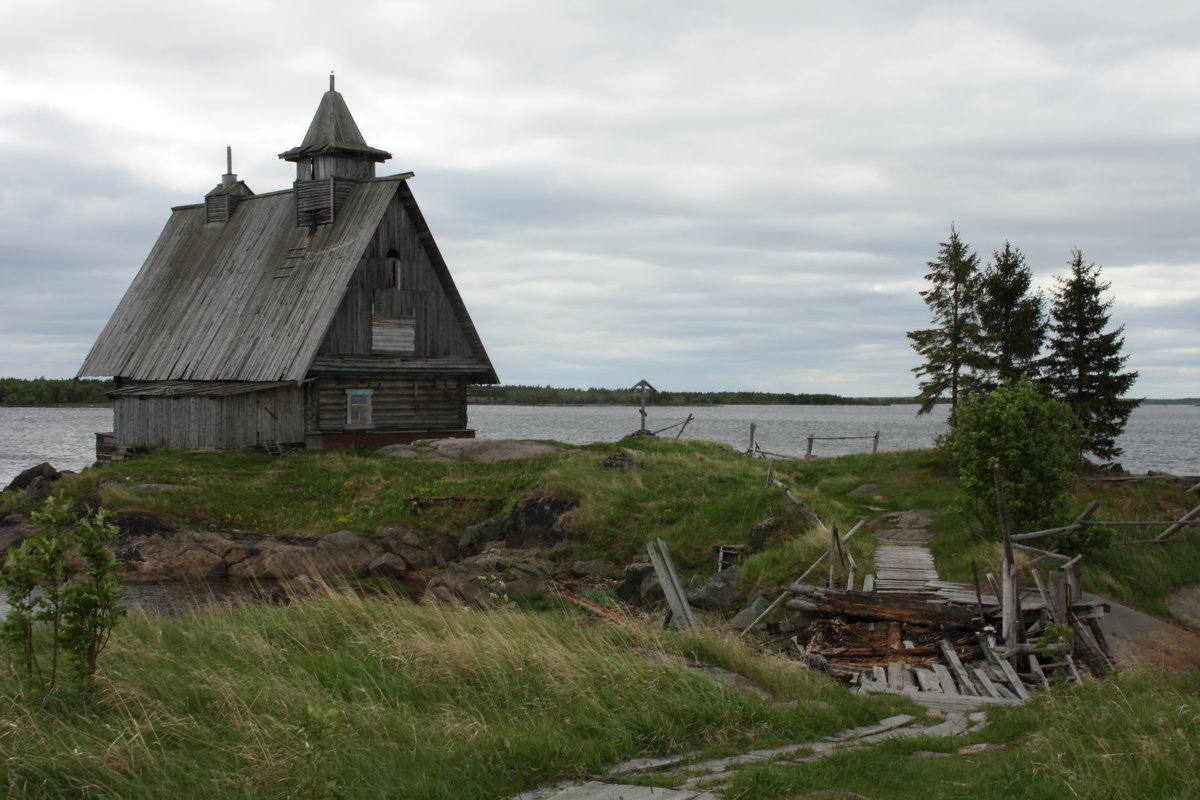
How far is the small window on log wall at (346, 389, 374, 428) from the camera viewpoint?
1400 inches

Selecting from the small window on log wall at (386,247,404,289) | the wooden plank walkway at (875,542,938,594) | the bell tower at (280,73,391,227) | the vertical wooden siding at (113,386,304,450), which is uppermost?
the bell tower at (280,73,391,227)

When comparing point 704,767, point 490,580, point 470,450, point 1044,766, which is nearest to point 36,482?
point 470,450

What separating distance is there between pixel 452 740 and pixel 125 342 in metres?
37.3

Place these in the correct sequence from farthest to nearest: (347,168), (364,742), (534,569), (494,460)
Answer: (347,168) → (494,460) → (534,569) → (364,742)

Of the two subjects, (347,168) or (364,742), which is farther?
(347,168)

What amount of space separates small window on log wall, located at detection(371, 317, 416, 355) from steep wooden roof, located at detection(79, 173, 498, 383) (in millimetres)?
1013

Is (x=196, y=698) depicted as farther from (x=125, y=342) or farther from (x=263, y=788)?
(x=125, y=342)

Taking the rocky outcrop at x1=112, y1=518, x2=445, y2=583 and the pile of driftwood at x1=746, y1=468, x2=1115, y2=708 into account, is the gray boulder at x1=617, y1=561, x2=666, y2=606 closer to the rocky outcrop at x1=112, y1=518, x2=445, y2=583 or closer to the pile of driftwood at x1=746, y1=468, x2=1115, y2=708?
the pile of driftwood at x1=746, y1=468, x2=1115, y2=708

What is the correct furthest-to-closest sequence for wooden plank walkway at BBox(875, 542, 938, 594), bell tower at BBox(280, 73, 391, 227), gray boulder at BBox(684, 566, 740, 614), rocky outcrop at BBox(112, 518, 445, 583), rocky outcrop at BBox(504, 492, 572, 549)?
bell tower at BBox(280, 73, 391, 227) < rocky outcrop at BBox(504, 492, 572, 549) < rocky outcrop at BBox(112, 518, 445, 583) < gray boulder at BBox(684, 566, 740, 614) < wooden plank walkway at BBox(875, 542, 938, 594)

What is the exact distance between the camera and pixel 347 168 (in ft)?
127

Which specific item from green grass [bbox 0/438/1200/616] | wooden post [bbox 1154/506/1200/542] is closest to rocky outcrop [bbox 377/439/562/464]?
green grass [bbox 0/438/1200/616]


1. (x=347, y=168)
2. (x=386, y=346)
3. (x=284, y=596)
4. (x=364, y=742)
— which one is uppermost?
(x=347, y=168)

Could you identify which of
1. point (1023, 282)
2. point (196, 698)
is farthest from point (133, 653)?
point (1023, 282)

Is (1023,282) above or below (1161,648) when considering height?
above
